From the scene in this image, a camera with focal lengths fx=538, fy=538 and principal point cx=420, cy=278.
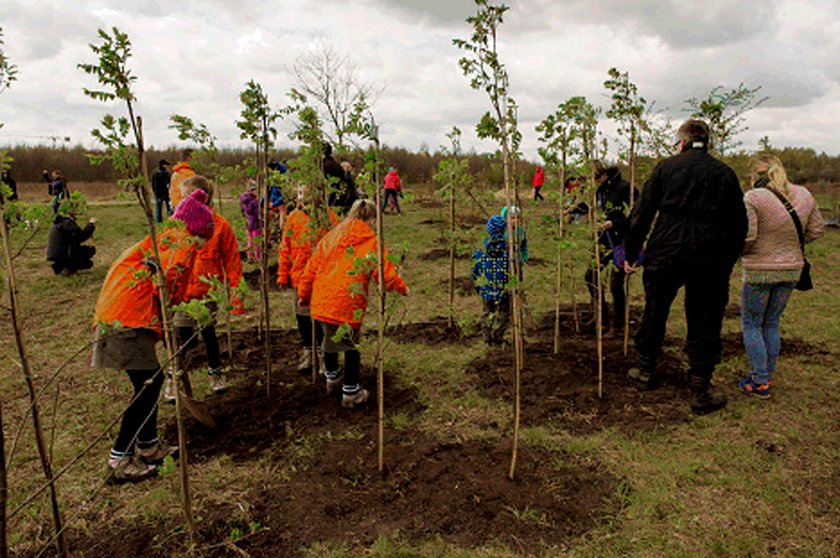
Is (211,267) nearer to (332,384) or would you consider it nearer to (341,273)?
(341,273)

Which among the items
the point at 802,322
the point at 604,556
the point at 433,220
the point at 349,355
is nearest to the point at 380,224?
the point at 349,355

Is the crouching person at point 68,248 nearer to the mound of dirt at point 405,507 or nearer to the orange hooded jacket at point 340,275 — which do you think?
the orange hooded jacket at point 340,275

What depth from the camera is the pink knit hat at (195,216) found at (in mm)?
3557

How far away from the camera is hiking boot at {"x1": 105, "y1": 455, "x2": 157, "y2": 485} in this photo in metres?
3.46

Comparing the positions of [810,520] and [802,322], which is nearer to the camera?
[810,520]

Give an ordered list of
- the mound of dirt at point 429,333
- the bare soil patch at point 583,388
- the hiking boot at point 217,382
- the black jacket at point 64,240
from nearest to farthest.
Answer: the bare soil patch at point 583,388, the hiking boot at point 217,382, the mound of dirt at point 429,333, the black jacket at point 64,240

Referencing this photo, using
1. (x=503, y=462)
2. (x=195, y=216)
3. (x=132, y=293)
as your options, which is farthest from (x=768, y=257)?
(x=132, y=293)

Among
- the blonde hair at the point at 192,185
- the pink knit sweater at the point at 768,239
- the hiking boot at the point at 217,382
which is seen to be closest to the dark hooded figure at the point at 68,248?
the hiking boot at the point at 217,382

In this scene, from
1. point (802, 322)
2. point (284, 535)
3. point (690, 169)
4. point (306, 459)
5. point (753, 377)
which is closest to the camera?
point (284, 535)

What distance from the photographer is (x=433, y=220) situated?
17500mm

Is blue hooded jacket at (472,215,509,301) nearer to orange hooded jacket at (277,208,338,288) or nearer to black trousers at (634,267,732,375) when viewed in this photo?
black trousers at (634,267,732,375)

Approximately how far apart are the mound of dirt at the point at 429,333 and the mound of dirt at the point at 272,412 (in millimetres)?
1034

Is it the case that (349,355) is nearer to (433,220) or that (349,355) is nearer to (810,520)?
(810,520)

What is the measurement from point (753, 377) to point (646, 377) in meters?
0.85
